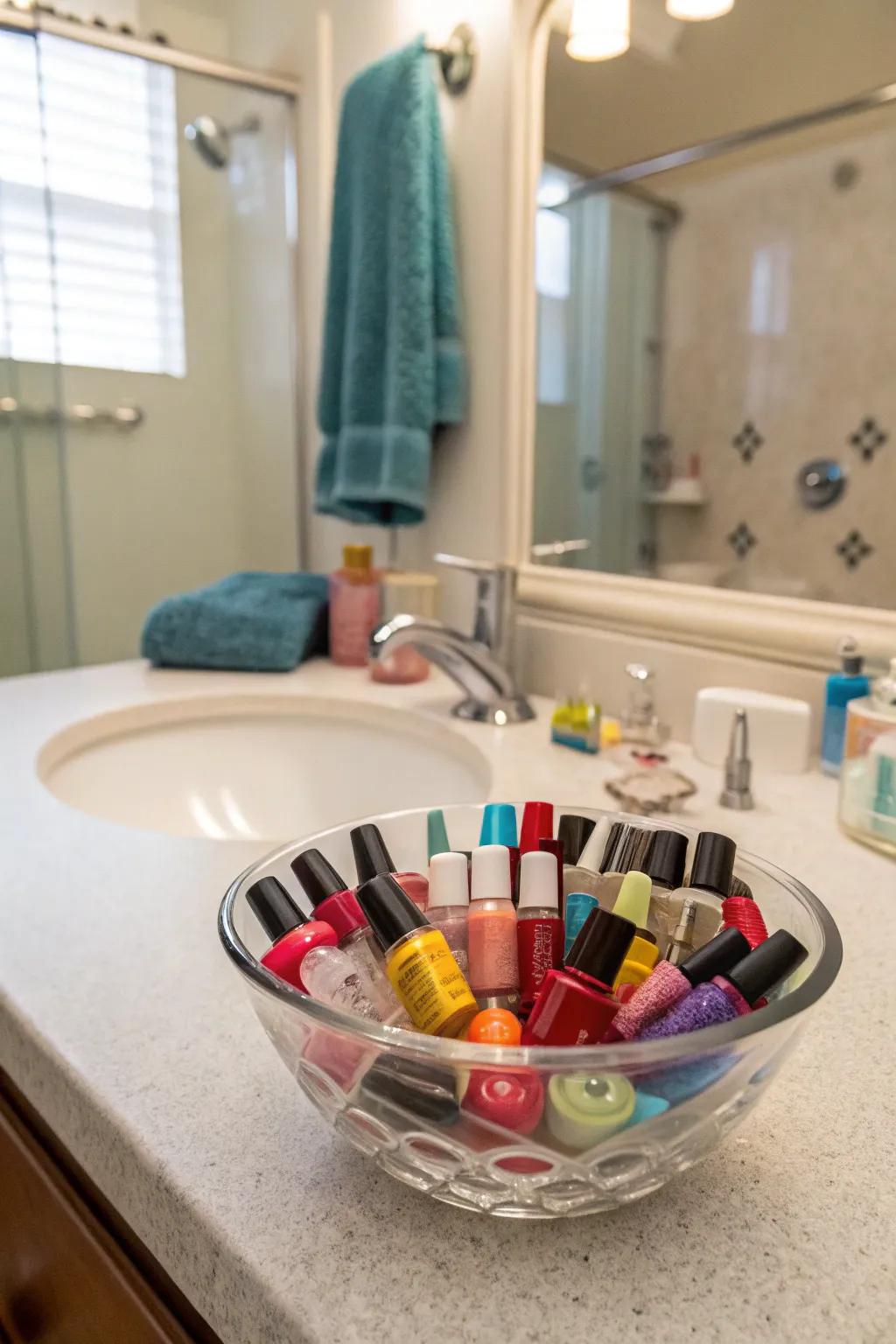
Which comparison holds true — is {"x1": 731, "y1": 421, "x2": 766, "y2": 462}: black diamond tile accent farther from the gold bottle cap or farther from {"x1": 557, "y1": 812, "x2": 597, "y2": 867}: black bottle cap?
{"x1": 557, "y1": 812, "x2": 597, "y2": 867}: black bottle cap

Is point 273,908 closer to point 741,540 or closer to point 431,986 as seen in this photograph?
point 431,986

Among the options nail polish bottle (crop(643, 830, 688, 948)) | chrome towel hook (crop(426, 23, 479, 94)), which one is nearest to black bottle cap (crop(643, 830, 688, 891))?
nail polish bottle (crop(643, 830, 688, 948))

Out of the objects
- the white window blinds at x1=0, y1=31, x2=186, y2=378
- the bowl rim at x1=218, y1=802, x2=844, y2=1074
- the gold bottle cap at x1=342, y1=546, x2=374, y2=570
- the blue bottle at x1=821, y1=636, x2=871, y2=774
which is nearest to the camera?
the bowl rim at x1=218, y1=802, x2=844, y2=1074

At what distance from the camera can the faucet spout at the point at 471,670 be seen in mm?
1035

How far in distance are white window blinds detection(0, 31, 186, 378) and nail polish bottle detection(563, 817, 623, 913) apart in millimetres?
1396

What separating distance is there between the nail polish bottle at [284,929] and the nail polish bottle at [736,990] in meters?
0.14

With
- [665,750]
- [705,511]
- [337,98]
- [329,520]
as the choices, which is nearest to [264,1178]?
[665,750]

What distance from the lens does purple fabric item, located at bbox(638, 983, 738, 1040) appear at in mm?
335

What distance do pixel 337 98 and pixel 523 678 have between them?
92cm

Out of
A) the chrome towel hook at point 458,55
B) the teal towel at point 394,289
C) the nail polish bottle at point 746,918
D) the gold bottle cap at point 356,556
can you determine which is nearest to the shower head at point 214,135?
the teal towel at point 394,289

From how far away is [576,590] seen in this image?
113 cm

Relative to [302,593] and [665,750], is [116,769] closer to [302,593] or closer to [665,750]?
[302,593]

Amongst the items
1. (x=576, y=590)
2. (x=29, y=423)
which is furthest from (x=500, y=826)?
(x=29, y=423)

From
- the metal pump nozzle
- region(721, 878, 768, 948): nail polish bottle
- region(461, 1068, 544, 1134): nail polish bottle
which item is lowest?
the metal pump nozzle
